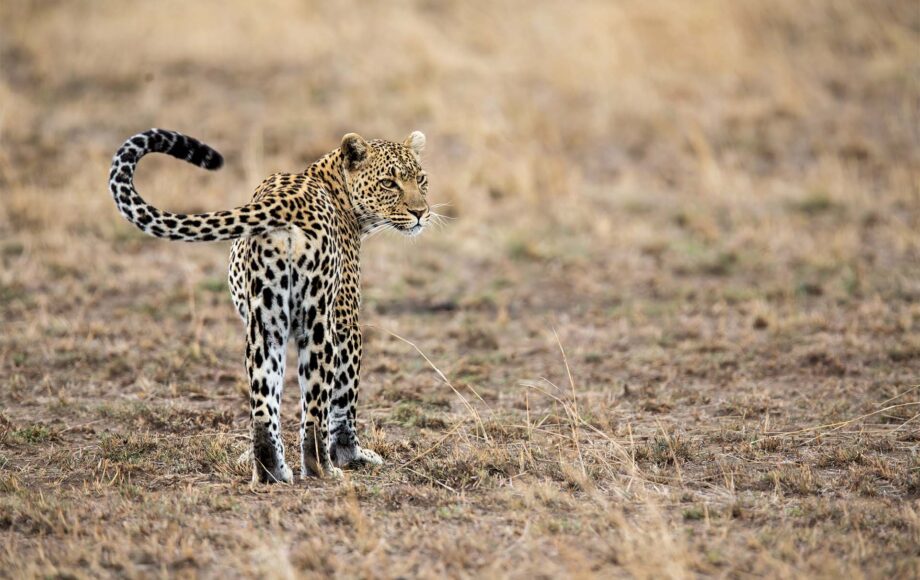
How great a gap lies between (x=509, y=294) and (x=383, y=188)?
533cm

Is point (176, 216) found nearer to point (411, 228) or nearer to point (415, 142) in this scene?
point (411, 228)

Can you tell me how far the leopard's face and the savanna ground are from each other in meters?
1.51

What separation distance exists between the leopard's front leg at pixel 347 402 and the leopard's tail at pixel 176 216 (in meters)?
1.10

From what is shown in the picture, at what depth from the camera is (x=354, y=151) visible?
812cm

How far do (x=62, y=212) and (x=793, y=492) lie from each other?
400 inches

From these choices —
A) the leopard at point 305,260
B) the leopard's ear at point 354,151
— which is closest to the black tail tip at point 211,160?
the leopard at point 305,260

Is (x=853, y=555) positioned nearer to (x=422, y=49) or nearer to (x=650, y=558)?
(x=650, y=558)

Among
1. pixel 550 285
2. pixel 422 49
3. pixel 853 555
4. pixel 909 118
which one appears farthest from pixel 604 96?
pixel 853 555

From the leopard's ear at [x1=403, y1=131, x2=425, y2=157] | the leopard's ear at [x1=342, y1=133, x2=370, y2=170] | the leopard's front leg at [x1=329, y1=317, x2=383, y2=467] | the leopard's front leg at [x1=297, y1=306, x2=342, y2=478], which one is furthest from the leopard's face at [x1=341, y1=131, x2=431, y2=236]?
the leopard's front leg at [x1=297, y1=306, x2=342, y2=478]

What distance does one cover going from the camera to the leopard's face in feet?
26.7

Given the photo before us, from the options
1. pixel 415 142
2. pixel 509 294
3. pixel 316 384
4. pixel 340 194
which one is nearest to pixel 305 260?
pixel 316 384

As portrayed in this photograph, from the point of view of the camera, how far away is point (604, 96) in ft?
63.1

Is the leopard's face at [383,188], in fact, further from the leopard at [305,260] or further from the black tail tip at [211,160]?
the black tail tip at [211,160]

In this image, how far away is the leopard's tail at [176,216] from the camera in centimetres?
668
